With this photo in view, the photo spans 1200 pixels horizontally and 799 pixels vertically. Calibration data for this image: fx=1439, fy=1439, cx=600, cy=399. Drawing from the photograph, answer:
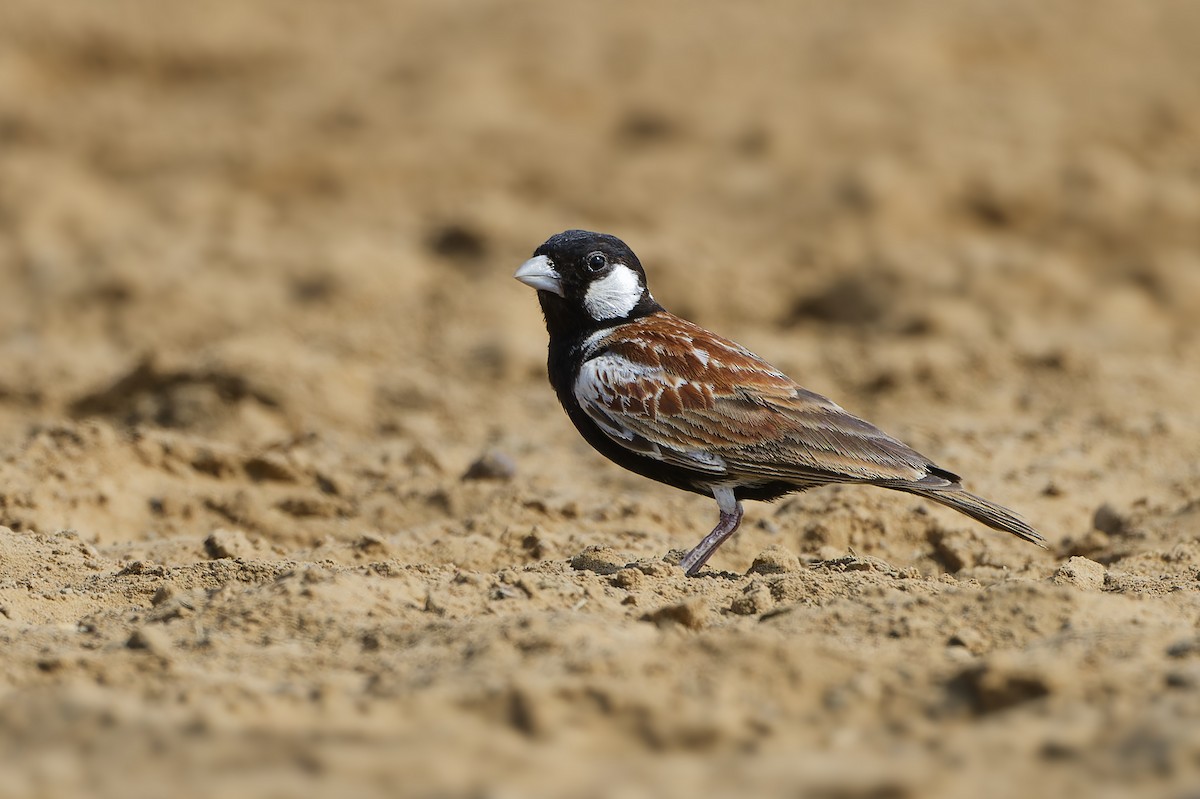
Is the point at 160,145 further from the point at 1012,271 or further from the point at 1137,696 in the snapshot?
the point at 1137,696

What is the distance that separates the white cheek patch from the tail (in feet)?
5.28

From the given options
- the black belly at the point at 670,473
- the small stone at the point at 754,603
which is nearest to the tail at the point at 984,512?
the black belly at the point at 670,473

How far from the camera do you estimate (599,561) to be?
5750mm

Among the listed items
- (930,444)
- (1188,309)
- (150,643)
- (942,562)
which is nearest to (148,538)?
(150,643)

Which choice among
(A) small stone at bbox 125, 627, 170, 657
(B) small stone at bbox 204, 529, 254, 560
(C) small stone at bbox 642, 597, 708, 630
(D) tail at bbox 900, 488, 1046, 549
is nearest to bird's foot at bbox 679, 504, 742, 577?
(D) tail at bbox 900, 488, 1046, 549

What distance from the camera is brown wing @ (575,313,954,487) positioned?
604 centimetres

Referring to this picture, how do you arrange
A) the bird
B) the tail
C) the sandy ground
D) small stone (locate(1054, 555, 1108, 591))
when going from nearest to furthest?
1. the sandy ground
2. small stone (locate(1054, 555, 1108, 591))
3. the tail
4. the bird

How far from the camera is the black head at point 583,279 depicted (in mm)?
6605

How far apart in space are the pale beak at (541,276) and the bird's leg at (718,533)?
1199mm

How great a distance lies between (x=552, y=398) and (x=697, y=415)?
4157 mm

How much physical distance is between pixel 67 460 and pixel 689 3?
1285cm

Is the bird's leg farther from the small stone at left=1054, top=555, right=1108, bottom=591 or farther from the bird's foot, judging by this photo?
the small stone at left=1054, top=555, right=1108, bottom=591

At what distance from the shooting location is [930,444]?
8.79 metres

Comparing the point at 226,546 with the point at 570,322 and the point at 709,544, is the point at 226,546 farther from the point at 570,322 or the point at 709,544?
the point at 709,544
